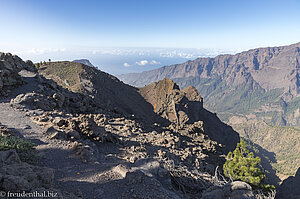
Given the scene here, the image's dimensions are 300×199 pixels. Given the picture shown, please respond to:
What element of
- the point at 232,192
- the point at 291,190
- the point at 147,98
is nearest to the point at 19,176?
the point at 232,192

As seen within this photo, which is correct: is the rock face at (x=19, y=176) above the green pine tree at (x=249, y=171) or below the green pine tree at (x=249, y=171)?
above

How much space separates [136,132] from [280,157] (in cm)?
24587

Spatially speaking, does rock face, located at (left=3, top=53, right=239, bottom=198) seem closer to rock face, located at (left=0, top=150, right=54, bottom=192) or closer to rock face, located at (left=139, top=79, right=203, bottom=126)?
rock face, located at (left=139, top=79, right=203, bottom=126)

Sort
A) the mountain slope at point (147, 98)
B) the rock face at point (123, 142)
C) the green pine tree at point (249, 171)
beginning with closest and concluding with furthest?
the rock face at point (123, 142) → the green pine tree at point (249, 171) → the mountain slope at point (147, 98)

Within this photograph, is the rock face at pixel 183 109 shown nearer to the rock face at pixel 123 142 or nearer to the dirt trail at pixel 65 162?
the rock face at pixel 123 142

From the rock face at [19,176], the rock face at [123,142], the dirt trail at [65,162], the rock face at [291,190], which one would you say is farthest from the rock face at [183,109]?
the rock face at [19,176]

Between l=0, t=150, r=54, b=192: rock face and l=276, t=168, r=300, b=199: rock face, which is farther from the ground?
l=0, t=150, r=54, b=192: rock face

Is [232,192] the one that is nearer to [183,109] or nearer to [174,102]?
[183,109]

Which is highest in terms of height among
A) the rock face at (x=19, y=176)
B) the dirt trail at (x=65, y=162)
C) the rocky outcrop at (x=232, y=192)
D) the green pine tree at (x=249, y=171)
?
the rock face at (x=19, y=176)

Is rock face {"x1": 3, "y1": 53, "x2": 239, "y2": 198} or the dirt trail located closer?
the dirt trail

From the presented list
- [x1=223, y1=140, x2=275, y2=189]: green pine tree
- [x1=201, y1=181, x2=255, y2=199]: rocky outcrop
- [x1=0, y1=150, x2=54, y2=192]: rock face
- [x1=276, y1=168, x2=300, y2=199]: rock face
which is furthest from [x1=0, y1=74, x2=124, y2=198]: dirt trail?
[x1=223, y1=140, x2=275, y2=189]: green pine tree

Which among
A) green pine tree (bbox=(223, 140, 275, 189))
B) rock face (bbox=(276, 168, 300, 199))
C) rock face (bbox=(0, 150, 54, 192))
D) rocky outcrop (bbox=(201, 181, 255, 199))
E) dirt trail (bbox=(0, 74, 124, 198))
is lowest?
green pine tree (bbox=(223, 140, 275, 189))

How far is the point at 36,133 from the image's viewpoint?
11188 mm

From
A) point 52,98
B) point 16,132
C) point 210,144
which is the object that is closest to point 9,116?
point 16,132
